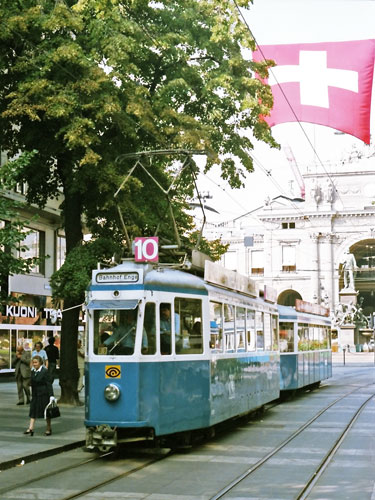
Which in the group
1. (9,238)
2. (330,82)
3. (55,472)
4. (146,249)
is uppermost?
(330,82)

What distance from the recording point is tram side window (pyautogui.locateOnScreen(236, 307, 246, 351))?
1538cm

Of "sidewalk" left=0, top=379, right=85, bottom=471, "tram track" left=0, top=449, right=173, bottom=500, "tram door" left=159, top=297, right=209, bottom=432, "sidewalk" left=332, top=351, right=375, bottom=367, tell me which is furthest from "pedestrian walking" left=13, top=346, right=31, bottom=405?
"sidewalk" left=332, top=351, right=375, bottom=367

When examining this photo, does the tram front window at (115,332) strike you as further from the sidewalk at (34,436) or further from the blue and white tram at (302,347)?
the blue and white tram at (302,347)

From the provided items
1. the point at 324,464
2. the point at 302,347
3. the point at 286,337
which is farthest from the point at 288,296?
the point at 324,464

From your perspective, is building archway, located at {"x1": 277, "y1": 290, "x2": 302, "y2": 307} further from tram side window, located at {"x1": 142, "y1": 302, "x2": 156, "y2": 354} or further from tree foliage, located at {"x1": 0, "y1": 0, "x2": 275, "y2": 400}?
tram side window, located at {"x1": 142, "y1": 302, "x2": 156, "y2": 354}

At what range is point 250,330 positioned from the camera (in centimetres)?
1666

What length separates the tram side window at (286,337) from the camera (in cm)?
2355

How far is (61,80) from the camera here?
1869 cm

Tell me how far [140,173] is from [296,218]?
2758 inches

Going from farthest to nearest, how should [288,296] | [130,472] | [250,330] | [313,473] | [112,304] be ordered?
[288,296]
[250,330]
[112,304]
[130,472]
[313,473]

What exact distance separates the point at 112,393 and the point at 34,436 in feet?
11.6

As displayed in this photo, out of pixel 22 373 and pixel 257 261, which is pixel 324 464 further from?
pixel 257 261

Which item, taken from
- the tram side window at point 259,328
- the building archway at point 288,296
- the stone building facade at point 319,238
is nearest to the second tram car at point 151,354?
the tram side window at point 259,328

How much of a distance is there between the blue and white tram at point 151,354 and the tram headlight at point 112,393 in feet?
0.05
